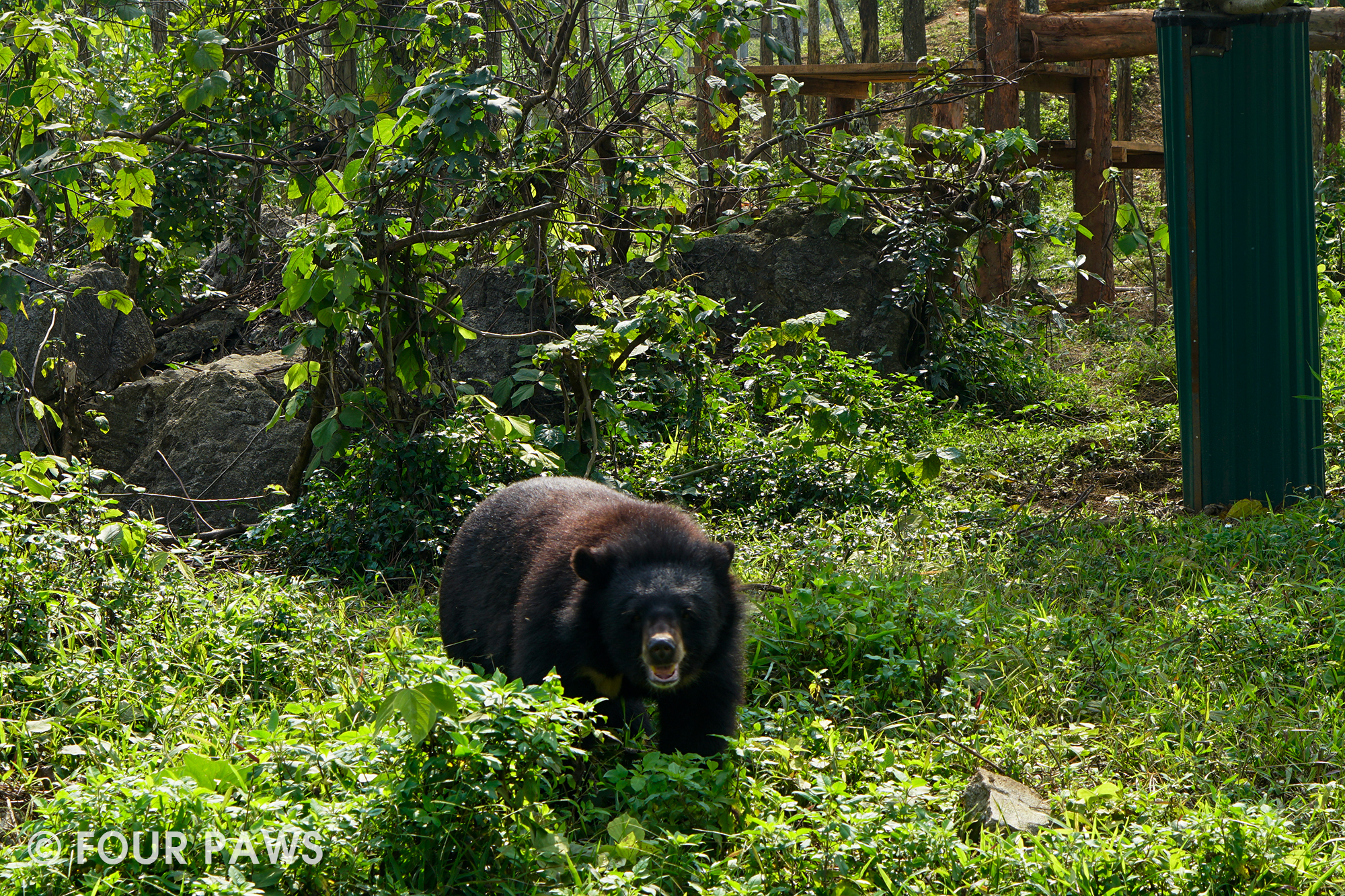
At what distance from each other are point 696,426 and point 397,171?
199 centimetres

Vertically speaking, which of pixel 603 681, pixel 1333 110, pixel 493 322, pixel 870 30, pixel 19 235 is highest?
pixel 870 30

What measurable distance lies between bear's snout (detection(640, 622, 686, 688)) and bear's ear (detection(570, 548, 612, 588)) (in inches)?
7.8

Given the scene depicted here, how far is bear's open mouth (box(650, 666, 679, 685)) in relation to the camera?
2852 mm

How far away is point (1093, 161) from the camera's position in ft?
33.1

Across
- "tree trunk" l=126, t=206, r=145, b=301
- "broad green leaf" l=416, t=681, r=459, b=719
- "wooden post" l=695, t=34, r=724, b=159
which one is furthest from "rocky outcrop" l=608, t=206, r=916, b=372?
"broad green leaf" l=416, t=681, r=459, b=719

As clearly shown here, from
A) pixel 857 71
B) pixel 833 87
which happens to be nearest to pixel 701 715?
pixel 857 71

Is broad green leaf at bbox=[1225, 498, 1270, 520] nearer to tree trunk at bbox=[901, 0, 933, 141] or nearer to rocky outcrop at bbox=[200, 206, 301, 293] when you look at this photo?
rocky outcrop at bbox=[200, 206, 301, 293]

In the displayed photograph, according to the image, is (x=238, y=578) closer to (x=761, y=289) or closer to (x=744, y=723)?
(x=744, y=723)

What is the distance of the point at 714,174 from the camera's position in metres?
8.16

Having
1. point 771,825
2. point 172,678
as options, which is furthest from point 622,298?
point 771,825

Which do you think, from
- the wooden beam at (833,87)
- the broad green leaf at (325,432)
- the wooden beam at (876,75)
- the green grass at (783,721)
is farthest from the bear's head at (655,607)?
the wooden beam at (833,87)

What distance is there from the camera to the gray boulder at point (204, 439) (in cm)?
636

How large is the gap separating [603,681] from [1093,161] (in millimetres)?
8583

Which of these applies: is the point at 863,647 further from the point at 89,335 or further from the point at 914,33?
the point at 914,33
